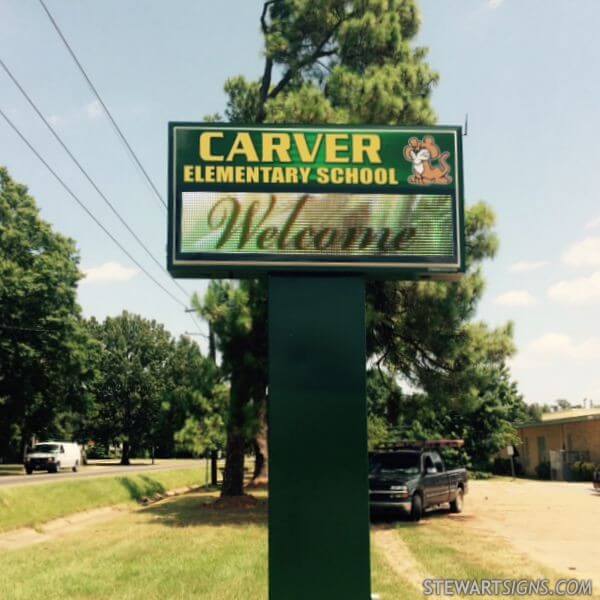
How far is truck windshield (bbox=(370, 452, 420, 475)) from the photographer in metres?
21.8

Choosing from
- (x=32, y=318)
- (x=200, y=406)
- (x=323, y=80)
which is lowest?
(x=200, y=406)

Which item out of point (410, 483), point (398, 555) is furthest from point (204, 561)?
point (410, 483)

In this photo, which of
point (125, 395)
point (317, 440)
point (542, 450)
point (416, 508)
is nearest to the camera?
point (317, 440)

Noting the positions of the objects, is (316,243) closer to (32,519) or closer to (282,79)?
(32,519)

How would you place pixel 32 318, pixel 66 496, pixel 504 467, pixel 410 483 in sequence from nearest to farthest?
pixel 410 483 → pixel 66 496 → pixel 32 318 → pixel 504 467

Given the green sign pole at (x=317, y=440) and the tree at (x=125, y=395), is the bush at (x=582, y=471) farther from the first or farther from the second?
the tree at (x=125, y=395)

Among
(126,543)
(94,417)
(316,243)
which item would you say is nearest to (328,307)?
(316,243)

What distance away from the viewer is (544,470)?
48562mm

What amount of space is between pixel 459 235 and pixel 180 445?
716 inches

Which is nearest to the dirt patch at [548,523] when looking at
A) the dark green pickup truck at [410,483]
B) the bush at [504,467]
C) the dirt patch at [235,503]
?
the dark green pickup truck at [410,483]

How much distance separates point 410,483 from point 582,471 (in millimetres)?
25477

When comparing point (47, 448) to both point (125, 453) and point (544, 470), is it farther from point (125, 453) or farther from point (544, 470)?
point (544, 470)

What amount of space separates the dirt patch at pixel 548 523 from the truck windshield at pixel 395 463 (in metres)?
2.26

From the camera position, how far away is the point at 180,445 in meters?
26.1
